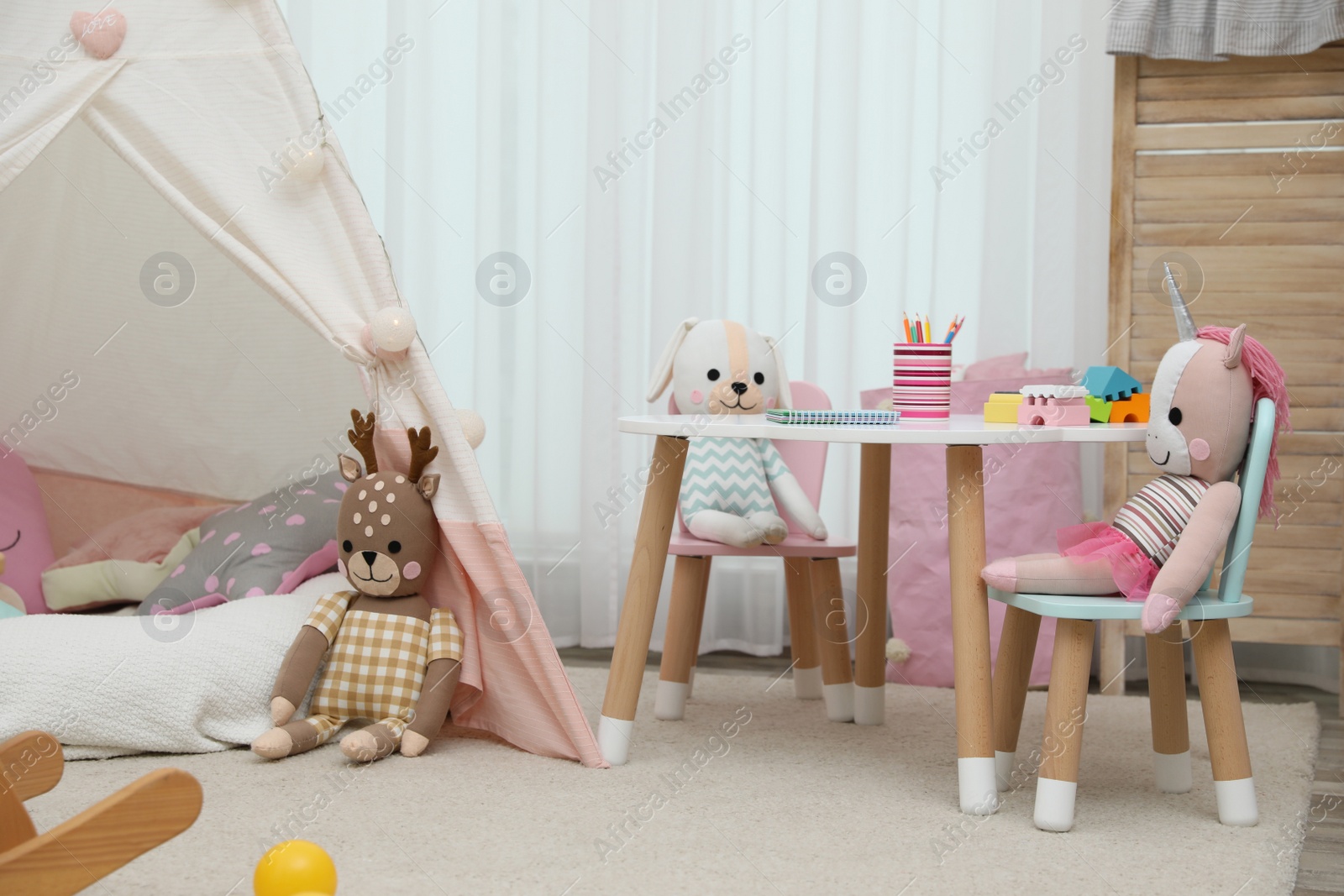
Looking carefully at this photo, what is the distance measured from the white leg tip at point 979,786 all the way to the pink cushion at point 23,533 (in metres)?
2.00

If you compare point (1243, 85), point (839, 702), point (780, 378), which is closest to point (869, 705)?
point (839, 702)

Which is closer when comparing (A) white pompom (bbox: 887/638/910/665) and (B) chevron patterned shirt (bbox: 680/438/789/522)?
(B) chevron patterned shirt (bbox: 680/438/789/522)

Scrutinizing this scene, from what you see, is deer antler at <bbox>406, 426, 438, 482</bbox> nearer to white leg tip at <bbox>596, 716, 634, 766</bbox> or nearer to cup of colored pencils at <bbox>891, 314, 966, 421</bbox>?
white leg tip at <bbox>596, 716, 634, 766</bbox>

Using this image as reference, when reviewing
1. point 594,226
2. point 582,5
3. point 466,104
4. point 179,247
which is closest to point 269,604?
point 179,247

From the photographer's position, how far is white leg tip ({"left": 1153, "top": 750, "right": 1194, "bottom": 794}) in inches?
75.9

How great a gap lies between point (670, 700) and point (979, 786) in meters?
0.76

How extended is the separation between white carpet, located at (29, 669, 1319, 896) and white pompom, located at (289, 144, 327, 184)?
1029 mm

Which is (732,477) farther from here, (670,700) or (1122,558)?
(1122,558)

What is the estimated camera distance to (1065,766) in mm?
1720

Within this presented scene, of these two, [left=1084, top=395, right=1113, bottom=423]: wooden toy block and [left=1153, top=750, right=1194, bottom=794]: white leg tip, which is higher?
[left=1084, top=395, right=1113, bottom=423]: wooden toy block

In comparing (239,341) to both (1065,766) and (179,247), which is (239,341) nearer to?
(179,247)

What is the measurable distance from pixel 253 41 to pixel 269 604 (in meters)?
1.05

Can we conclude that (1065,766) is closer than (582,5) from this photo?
Yes

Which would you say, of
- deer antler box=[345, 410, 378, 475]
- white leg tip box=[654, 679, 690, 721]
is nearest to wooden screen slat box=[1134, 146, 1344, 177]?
white leg tip box=[654, 679, 690, 721]
